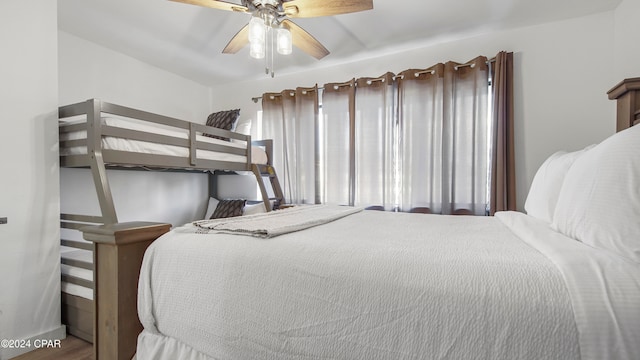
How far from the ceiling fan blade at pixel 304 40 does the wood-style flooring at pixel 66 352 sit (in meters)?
2.17

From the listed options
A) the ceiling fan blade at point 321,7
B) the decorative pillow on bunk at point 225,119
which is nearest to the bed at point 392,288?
the ceiling fan blade at point 321,7

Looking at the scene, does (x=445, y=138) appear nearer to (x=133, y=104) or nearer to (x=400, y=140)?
(x=400, y=140)

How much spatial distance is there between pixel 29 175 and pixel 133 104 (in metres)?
1.58

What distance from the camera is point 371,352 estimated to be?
62 centimetres

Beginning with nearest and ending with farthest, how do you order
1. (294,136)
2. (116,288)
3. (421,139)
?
(116,288) < (421,139) < (294,136)

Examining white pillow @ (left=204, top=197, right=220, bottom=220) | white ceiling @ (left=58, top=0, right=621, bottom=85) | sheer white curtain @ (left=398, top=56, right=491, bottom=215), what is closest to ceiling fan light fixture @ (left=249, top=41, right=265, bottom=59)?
white ceiling @ (left=58, top=0, right=621, bottom=85)

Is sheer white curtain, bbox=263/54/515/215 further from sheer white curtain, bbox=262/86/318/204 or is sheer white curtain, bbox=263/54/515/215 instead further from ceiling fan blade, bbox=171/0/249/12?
ceiling fan blade, bbox=171/0/249/12

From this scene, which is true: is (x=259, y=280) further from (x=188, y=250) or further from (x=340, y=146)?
(x=340, y=146)

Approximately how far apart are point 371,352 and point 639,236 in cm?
63

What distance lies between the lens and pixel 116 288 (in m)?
0.87

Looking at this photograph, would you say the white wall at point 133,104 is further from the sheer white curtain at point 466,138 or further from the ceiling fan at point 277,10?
the sheer white curtain at point 466,138

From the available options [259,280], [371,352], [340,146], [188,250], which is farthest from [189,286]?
[340,146]

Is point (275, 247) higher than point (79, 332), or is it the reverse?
point (275, 247)

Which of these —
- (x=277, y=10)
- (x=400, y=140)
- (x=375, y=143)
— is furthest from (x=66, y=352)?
(x=400, y=140)
